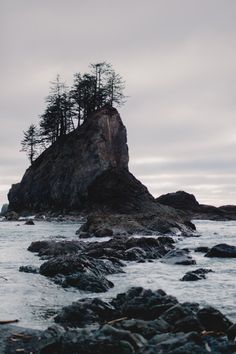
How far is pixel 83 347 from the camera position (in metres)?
7.32

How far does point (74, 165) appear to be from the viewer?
7319cm

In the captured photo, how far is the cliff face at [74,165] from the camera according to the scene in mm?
70688

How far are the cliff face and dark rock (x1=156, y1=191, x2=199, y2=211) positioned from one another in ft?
42.0

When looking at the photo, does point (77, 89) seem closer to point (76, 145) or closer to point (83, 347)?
point (76, 145)

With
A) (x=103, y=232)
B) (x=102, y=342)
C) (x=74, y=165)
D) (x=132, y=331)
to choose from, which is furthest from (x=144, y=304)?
(x=74, y=165)

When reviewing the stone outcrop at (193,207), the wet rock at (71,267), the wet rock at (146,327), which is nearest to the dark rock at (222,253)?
the wet rock at (71,267)

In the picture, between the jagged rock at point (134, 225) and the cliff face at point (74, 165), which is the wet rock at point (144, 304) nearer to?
the jagged rock at point (134, 225)

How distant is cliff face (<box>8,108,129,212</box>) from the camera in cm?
7069

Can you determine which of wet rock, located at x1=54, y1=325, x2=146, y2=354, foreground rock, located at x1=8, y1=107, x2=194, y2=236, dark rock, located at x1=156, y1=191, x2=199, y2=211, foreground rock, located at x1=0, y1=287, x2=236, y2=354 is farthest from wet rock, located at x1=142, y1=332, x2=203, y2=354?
dark rock, located at x1=156, y1=191, x2=199, y2=211

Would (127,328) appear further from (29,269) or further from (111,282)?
(29,269)

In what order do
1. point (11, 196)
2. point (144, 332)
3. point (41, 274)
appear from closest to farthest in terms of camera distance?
1. point (144, 332)
2. point (41, 274)
3. point (11, 196)

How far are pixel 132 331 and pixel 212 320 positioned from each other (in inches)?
77.9

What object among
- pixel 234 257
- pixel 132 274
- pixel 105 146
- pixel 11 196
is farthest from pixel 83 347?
pixel 11 196

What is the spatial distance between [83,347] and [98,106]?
81.0 m
